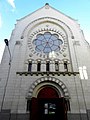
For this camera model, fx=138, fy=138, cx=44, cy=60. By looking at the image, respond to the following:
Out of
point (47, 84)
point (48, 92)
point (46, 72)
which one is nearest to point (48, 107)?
point (48, 92)

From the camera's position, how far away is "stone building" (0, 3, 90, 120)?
39.3 feet

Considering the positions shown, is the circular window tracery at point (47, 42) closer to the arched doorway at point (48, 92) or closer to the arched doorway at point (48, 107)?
the arched doorway at point (48, 92)

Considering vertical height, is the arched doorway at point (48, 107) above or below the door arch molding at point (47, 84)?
below

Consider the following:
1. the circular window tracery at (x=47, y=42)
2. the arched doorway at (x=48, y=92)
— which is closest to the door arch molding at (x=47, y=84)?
the arched doorway at (x=48, y=92)

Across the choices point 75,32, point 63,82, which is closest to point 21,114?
point 63,82

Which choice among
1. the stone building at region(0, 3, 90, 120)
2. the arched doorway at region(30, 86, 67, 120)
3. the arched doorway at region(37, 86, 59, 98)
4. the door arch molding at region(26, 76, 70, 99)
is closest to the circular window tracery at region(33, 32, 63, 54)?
the stone building at region(0, 3, 90, 120)

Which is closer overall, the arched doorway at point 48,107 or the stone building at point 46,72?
the arched doorway at point 48,107

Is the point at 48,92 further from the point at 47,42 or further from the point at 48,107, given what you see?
the point at 47,42

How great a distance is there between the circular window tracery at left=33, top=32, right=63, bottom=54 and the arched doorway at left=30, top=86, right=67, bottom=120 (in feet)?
17.7

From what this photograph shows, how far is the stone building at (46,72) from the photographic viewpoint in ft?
39.3

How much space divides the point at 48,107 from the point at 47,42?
8.11m

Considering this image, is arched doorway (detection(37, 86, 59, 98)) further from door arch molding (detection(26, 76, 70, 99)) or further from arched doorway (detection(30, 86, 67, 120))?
door arch molding (detection(26, 76, 70, 99))

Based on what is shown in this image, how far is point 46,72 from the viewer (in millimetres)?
13961

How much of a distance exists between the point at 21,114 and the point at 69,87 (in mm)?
4962
